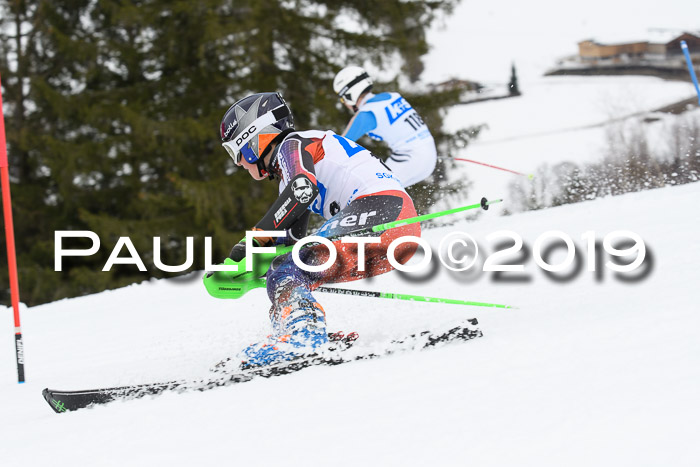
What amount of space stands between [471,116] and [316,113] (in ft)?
54.1

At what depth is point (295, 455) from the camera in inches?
78.7

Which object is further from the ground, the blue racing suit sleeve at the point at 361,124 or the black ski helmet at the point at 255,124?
the blue racing suit sleeve at the point at 361,124

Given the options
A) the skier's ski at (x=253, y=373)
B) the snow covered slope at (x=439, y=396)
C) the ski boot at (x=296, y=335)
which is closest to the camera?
the snow covered slope at (x=439, y=396)

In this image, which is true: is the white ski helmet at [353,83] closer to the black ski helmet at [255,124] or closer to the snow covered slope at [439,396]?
the snow covered slope at [439,396]

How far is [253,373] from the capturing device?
3078mm

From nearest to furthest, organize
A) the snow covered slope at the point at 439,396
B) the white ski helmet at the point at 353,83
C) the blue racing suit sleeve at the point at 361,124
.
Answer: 1. the snow covered slope at the point at 439,396
2. the blue racing suit sleeve at the point at 361,124
3. the white ski helmet at the point at 353,83

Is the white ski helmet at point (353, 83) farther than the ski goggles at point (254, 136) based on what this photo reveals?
Yes

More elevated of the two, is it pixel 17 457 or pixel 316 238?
pixel 316 238

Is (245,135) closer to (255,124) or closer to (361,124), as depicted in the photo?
(255,124)

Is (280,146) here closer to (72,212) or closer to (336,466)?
(336,466)

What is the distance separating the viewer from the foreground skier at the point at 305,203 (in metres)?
3.16

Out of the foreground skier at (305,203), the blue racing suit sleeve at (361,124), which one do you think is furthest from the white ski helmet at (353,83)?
the foreground skier at (305,203)

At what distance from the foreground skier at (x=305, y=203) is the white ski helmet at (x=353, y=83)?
2664mm

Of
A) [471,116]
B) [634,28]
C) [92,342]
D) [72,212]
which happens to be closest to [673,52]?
[634,28]
